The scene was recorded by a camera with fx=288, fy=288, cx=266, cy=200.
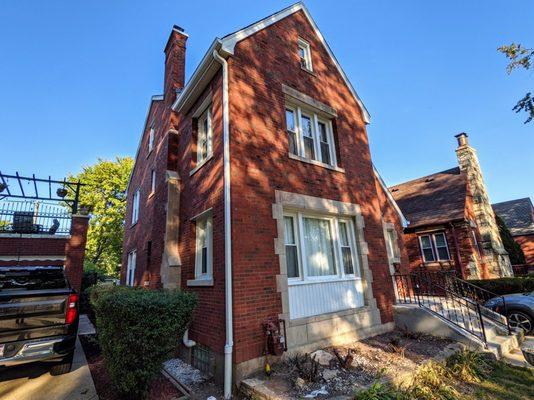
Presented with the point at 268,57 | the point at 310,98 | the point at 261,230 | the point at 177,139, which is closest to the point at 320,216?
the point at 261,230

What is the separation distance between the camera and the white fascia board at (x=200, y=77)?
7216 mm

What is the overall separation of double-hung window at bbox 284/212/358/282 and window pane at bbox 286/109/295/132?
2580 mm

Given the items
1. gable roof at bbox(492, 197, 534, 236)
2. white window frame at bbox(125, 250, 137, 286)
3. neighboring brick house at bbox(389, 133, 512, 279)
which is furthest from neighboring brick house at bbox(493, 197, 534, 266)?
white window frame at bbox(125, 250, 137, 286)

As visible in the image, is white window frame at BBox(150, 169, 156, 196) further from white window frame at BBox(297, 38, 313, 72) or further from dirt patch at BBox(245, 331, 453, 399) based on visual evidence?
dirt patch at BBox(245, 331, 453, 399)

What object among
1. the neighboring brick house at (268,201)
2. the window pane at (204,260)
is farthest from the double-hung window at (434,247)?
the window pane at (204,260)

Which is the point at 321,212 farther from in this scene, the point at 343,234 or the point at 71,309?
the point at 71,309

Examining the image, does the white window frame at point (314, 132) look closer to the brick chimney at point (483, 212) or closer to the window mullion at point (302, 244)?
the window mullion at point (302, 244)

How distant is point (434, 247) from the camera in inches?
687

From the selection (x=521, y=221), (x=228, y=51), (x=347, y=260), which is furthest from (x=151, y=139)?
(x=521, y=221)

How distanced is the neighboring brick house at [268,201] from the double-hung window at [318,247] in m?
0.03

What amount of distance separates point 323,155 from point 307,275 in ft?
12.7

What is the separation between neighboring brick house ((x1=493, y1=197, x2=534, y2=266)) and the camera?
1029 inches

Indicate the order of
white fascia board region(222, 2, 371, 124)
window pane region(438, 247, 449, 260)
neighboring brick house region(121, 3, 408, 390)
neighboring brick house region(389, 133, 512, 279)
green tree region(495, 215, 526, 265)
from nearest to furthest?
1. neighboring brick house region(121, 3, 408, 390)
2. white fascia board region(222, 2, 371, 124)
3. neighboring brick house region(389, 133, 512, 279)
4. window pane region(438, 247, 449, 260)
5. green tree region(495, 215, 526, 265)

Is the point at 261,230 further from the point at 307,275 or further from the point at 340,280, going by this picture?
the point at 340,280
